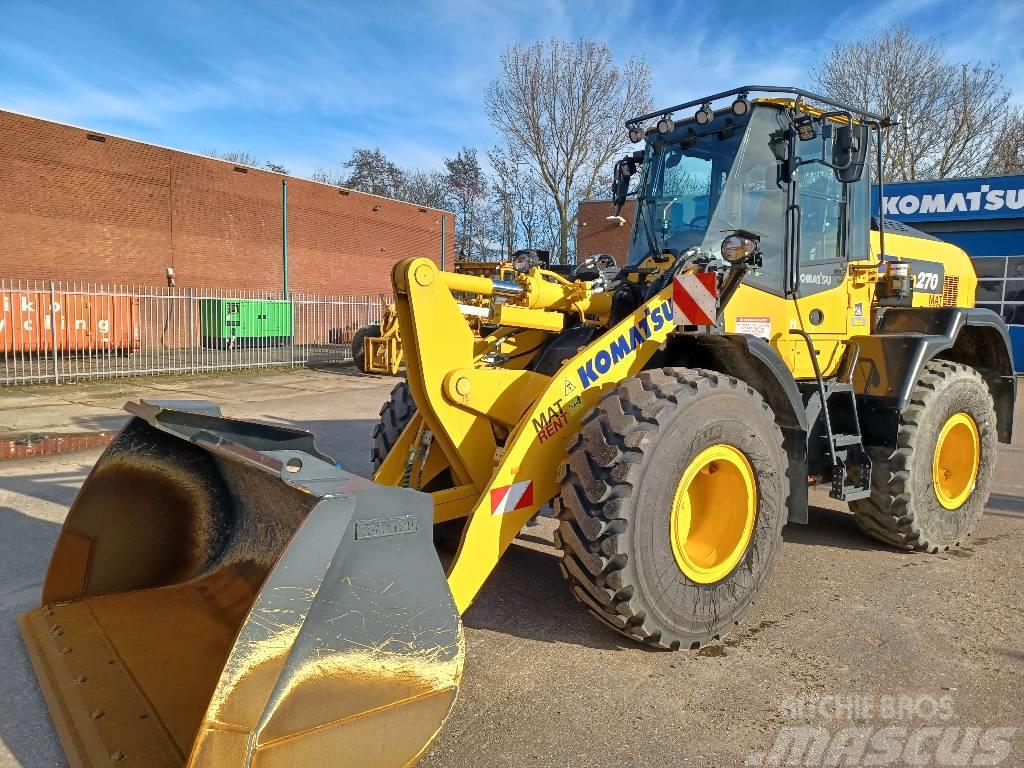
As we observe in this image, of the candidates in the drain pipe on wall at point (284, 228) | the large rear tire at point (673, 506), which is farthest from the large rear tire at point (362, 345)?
the large rear tire at point (673, 506)

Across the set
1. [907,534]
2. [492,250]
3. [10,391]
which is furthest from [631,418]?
[492,250]

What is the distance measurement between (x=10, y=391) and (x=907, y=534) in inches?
533

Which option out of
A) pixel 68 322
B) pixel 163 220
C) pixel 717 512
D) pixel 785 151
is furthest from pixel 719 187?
pixel 163 220

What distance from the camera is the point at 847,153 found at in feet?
13.4

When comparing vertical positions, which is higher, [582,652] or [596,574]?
[596,574]

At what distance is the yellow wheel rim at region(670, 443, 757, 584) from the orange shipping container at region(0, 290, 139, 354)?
45.9ft

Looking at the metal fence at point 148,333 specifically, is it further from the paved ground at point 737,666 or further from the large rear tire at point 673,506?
the large rear tire at point 673,506

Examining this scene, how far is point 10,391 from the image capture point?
1247cm

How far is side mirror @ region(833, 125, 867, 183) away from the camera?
4.05 meters

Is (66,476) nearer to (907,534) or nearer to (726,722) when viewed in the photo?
(726,722)

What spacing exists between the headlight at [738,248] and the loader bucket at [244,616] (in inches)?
87.5

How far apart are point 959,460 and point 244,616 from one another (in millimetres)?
4977

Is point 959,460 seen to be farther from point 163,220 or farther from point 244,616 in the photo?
point 163,220

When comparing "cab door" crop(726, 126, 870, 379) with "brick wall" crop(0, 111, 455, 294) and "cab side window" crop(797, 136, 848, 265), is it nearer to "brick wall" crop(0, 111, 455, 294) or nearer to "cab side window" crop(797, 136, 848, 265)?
"cab side window" crop(797, 136, 848, 265)
